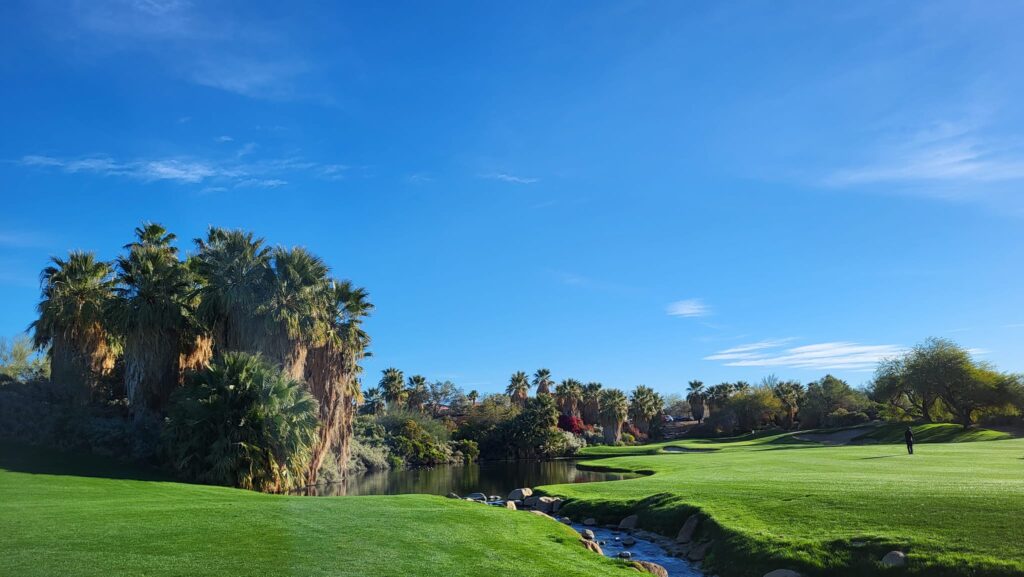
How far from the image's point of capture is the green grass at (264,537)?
1106 centimetres

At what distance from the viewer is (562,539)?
1731cm

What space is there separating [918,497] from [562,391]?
89507 millimetres

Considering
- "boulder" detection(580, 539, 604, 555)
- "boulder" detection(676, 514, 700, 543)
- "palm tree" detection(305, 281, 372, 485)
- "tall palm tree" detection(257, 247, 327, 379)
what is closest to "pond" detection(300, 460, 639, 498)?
"palm tree" detection(305, 281, 372, 485)

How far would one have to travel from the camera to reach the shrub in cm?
9488

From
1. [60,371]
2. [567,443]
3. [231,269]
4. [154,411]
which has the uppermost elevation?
[231,269]

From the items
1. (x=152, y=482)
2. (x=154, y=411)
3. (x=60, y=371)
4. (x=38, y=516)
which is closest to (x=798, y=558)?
(x=38, y=516)

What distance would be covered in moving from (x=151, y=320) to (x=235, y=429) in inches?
406

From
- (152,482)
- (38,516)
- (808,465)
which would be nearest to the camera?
(38,516)

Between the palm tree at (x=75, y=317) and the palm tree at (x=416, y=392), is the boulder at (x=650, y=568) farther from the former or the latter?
the palm tree at (x=416, y=392)

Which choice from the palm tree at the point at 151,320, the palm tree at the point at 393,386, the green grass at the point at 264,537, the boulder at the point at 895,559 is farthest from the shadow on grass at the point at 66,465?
the palm tree at the point at 393,386

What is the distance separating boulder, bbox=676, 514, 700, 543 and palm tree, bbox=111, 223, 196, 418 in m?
31.4

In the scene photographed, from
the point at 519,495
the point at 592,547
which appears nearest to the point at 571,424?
the point at 519,495

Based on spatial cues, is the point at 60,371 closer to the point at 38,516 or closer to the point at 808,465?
the point at 38,516

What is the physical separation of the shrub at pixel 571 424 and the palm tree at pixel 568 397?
6.25 metres
